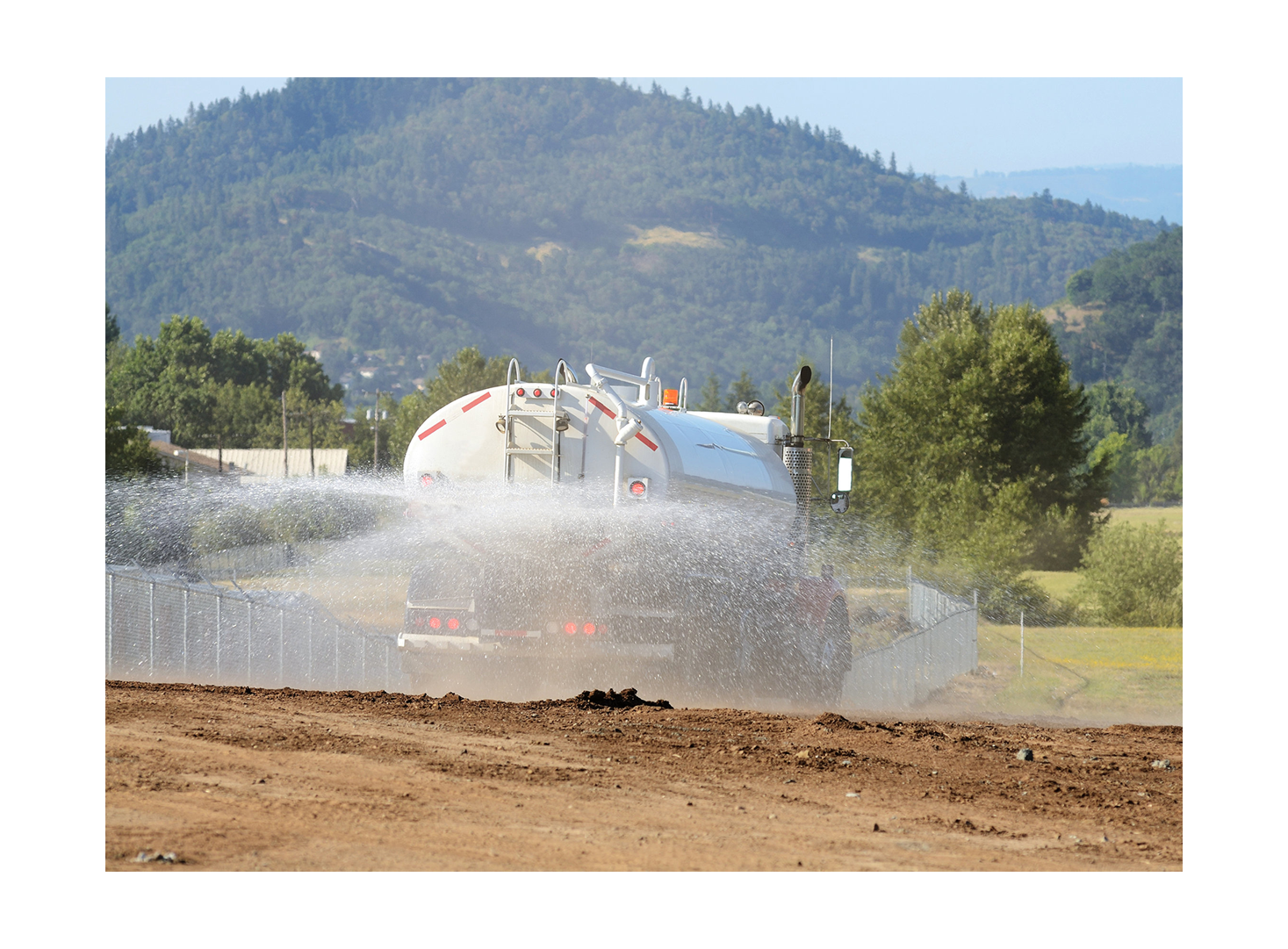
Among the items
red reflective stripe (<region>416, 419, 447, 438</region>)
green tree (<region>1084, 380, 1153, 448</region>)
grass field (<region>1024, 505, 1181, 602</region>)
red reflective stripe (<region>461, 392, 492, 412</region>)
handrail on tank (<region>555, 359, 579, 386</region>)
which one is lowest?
grass field (<region>1024, 505, 1181, 602</region>)

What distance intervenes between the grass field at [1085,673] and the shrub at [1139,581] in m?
1.06

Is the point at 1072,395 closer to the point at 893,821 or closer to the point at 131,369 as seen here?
the point at 893,821

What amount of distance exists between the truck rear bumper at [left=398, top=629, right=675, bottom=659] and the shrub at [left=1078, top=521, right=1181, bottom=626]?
25073mm

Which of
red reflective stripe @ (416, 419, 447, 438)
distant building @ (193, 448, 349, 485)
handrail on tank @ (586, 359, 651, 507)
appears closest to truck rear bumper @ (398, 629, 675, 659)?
handrail on tank @ (586, 359, 651, 507)

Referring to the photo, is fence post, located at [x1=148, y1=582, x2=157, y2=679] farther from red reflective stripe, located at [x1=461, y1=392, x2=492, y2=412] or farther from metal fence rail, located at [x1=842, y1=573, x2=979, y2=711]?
metal fence rail, located at [x1=842, y1=573, x2=979, y2=711]

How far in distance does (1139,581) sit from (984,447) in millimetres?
18339

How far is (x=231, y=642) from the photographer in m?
14.9

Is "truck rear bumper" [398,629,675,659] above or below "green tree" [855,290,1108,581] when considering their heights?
below

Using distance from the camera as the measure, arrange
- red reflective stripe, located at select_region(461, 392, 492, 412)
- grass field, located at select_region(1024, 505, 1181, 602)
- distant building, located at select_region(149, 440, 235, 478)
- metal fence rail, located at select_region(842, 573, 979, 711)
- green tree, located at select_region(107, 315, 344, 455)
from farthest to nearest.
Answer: green tree, located at select_region(107, 315, 344, 455) → distant building, located at select_region(149, 440, 235, 478) → grass field, located at select_region(1024, 505, 1181, 602) → metal fence rail, located at select_region(842, 573, 979, 711) → red reflective stripe, located at select_region(461, 392, 492, 412)

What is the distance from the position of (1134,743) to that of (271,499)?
21073 mm

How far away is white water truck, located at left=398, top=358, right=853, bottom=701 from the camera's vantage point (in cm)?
1111

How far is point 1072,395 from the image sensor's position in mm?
51375

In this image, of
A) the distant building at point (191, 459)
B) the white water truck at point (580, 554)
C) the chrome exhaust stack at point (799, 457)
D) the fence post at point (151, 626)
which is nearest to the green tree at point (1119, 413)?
the distant building at point (191, 459)

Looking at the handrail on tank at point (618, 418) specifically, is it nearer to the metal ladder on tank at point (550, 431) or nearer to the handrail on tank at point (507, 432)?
the metal ladder on tank at point (550, 431)
